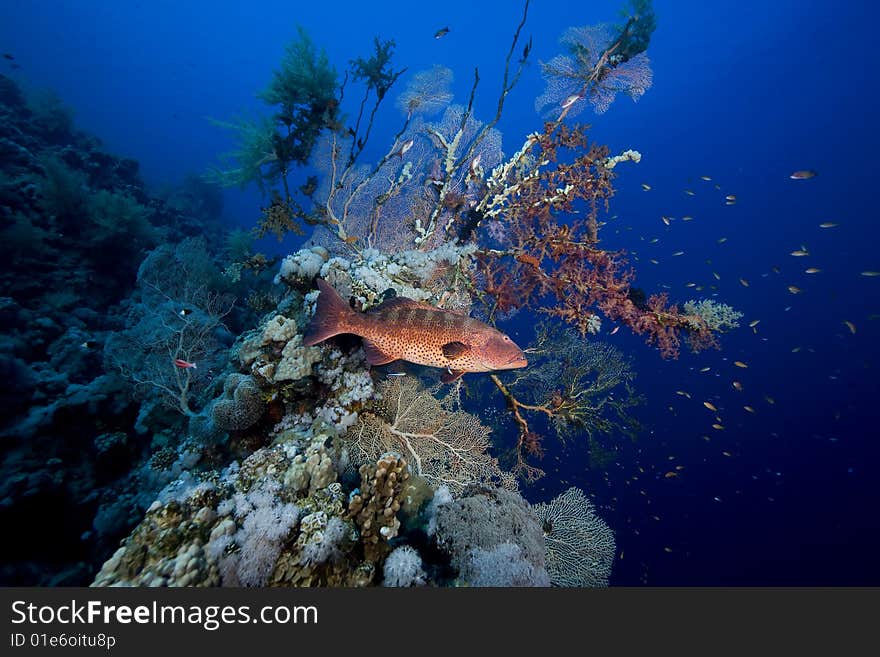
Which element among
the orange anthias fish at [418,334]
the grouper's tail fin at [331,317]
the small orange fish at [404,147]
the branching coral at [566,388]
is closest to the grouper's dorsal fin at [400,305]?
the orange anthias fish at [418,334]

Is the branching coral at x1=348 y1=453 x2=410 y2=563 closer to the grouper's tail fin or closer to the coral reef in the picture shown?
the coral reef

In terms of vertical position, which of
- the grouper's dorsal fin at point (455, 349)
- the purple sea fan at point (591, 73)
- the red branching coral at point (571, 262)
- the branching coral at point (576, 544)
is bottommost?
the branching coral at point (576, 544)

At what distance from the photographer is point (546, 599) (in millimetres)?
2559

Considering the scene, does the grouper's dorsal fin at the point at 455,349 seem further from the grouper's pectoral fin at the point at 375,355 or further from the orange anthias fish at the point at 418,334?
the grouper's pectoral fin at the point at 375,355

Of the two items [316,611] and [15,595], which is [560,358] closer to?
[316,611]

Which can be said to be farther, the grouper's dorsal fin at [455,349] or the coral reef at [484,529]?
the grouper's dorsal fin at [455,349]

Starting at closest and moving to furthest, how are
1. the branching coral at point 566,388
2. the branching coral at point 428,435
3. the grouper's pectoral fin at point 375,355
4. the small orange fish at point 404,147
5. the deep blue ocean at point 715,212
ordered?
the grouper's pectoral fin at point 375,355 → the branching coral at point 428,435 → the branching coral at point 566,388 → the small orange fish at point 404,147 → the deep blue ocean at point 715,212

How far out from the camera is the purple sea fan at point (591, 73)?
7152 millimetres

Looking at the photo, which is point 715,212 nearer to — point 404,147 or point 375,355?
point 404,147

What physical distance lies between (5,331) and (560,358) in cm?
1202

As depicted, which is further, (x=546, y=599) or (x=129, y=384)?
(x=129, y=384)

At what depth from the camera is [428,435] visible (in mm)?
4801

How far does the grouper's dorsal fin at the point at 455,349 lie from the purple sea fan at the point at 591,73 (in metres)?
6.49

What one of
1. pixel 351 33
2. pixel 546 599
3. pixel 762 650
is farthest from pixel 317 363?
pixel 351 33
